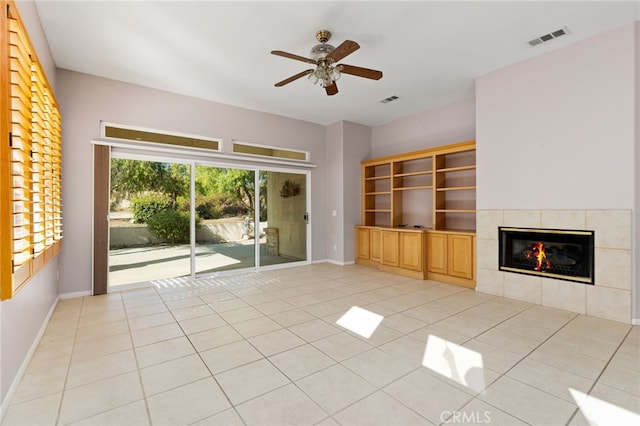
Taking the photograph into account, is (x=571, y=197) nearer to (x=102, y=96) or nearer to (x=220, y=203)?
(x=220, y=203)

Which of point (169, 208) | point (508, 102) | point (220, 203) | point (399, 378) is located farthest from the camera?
point (220, 203)

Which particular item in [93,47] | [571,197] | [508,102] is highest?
[93,47]

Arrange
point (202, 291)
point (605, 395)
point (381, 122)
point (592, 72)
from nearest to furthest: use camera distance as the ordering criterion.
A: point (605, 395)
point (592, 72)
point (202, 291)
point (381, 122)

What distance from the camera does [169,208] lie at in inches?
196

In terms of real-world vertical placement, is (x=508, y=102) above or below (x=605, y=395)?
above

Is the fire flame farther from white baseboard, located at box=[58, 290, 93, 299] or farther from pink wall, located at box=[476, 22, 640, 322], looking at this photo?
white baseboard, located at box=[58, 290, 93, 299]

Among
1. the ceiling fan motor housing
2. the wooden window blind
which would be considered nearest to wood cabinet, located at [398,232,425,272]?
the ceiling fan motor housing

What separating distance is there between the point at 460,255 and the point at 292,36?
3.99 meters

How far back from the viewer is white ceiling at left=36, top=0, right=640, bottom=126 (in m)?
2.99

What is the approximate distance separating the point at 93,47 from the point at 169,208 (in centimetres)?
236

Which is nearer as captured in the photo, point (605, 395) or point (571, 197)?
point (605, 395)

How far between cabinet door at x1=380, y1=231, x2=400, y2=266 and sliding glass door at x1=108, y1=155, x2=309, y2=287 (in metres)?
1.84

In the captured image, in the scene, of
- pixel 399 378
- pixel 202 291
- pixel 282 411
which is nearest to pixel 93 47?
pixel 202 291

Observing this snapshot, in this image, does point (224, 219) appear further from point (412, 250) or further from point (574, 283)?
point (574, 283)
